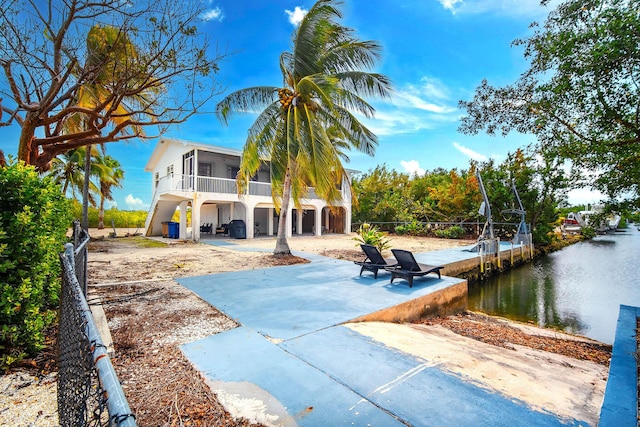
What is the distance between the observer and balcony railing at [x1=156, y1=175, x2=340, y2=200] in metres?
17.0

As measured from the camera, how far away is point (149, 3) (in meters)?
7.22

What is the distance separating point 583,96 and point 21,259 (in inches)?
320

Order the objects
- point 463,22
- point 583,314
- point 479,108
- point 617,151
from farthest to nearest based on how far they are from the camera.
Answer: point 583,314 → point 463,22 → point 479,108 → point 617,151

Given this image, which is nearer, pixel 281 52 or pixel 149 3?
pixel 149 3

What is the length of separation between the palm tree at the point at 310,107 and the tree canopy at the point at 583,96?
4.72m

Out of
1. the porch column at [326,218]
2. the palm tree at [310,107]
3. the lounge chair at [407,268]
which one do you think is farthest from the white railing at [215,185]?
the lounge chair at [407,268]

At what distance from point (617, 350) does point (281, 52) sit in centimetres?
1188

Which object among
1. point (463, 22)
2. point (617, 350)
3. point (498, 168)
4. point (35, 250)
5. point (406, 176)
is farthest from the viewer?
point (406, 176)

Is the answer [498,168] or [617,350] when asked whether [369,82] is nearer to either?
[617,350]

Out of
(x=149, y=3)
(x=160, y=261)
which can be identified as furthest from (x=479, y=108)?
(x=160, y=261)

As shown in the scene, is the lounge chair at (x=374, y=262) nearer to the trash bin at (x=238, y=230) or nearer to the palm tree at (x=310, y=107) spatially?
the palm tree at (x=310, y=107)

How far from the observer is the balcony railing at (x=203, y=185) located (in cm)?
1697

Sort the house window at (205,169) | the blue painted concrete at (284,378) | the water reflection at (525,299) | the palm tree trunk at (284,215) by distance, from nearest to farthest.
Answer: the blue painted concrete at (284,378)
the water reflection at (525,299)
the palm tree trunk at (284,215)
the house window at (205,169)

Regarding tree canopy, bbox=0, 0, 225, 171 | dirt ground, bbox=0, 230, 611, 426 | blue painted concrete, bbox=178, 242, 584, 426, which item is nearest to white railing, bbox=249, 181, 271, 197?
tree canopy, bbox=0, 0, 225, 171
